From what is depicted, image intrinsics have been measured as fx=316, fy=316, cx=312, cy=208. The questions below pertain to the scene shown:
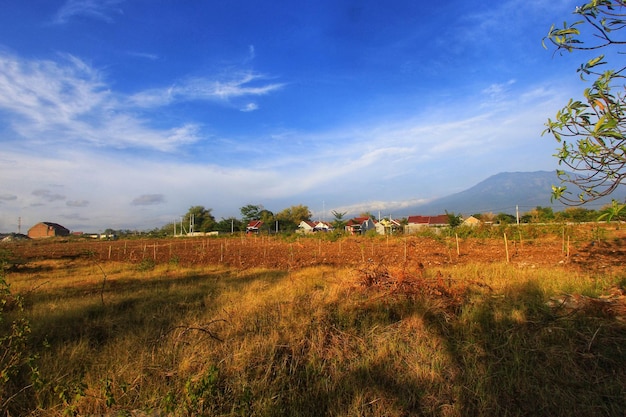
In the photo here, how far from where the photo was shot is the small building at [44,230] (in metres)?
71.8

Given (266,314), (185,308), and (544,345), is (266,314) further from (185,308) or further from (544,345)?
(544,345)

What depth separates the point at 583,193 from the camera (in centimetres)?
249

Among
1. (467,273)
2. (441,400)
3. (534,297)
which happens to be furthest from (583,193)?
(467,273)

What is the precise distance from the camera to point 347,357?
3217mm

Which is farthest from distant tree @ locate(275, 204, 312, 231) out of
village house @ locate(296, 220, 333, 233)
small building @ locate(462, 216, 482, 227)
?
small building @ locate(462, 216, 482, 227)

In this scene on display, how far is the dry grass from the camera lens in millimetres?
2504

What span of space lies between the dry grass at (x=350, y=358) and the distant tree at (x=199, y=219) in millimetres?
72216

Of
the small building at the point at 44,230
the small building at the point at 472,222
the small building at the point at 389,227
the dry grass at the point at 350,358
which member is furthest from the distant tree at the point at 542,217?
the small building at the point at 44,230

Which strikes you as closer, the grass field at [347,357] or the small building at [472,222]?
the grass field at [347,357]

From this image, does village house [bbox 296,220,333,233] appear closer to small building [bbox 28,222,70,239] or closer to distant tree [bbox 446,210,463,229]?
distant tree [bbox 446,210,463,229]

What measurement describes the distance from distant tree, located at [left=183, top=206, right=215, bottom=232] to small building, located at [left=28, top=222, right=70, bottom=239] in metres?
28.1

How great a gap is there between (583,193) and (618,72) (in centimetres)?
88

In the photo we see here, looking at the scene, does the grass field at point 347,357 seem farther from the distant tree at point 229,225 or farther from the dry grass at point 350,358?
the distant tree at point 229,225

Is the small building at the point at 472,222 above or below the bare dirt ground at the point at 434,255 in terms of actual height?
above
